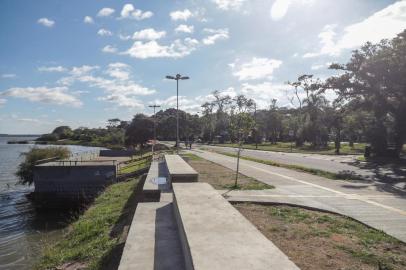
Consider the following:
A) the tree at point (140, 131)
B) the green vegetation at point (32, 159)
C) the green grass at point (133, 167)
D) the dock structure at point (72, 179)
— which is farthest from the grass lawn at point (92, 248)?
the tree at point (140, 131)

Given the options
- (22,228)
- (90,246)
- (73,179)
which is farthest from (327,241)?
(73,179)

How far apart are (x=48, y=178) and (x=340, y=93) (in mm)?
25244

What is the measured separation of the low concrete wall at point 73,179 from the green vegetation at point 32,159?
15.2 feet

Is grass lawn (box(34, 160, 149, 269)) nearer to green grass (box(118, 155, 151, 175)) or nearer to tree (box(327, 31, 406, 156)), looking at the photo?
green grass (box(118, 155, 151, 175))

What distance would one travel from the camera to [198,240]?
5250mm

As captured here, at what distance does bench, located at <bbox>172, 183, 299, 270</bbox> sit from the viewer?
443 centimetres

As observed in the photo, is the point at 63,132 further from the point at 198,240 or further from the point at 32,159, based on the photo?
the point at 198,240

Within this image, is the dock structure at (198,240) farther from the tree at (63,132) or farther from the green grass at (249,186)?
the tree at (63,132)

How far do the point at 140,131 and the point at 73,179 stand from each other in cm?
3783

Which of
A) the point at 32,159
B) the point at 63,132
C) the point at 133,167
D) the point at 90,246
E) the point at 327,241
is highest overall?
the point at 63,132

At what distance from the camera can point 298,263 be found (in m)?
5.80

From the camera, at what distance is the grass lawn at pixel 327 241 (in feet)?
19.5

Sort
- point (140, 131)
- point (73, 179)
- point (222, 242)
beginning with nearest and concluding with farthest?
point (222, 242)
point (73, 179)
point (140, 131)

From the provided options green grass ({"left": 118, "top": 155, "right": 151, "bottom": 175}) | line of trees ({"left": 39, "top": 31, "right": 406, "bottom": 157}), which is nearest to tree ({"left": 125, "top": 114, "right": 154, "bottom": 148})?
line of trees ({"left": 39, "top": 31, "right": 406, "bottom": 157})
